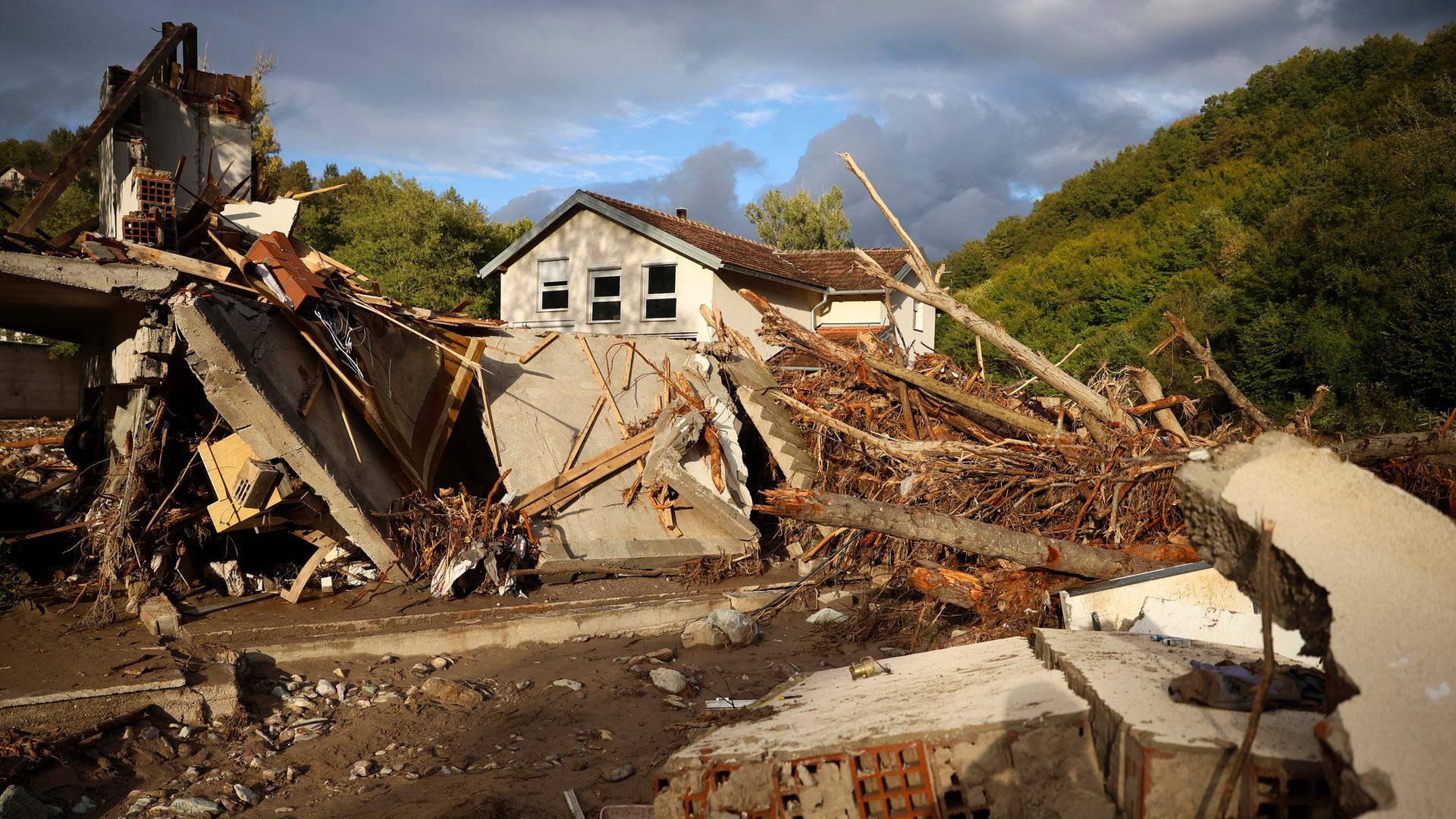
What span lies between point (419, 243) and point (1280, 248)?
23161mm

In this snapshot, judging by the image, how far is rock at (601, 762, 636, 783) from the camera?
5000mm

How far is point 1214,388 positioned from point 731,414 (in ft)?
40.2

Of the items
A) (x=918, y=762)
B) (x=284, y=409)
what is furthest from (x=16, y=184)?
(x=918, y=762)

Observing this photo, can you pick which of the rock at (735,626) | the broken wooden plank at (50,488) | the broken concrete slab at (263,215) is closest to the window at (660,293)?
the broken concrete slab at (263,215)

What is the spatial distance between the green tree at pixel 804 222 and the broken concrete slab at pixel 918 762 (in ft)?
143

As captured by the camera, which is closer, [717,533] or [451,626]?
[451,626]

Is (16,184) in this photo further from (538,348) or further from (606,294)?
(606,294)

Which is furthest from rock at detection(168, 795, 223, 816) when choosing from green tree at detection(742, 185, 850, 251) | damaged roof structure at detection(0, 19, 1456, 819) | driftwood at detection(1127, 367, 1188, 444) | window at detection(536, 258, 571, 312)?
green tree at detection(742, 185, 850, 251)

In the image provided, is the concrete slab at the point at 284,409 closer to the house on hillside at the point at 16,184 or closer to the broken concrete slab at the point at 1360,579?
the house on hillside at the point at 16,184

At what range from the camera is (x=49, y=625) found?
23.8 feet

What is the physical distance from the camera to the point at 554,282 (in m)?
23.0

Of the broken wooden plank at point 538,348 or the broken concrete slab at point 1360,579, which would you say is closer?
the broken concrete slab at point 1360,579

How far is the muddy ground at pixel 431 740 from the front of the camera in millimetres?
4820

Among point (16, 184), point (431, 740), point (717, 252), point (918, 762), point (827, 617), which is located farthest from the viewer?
point (717, 252)
